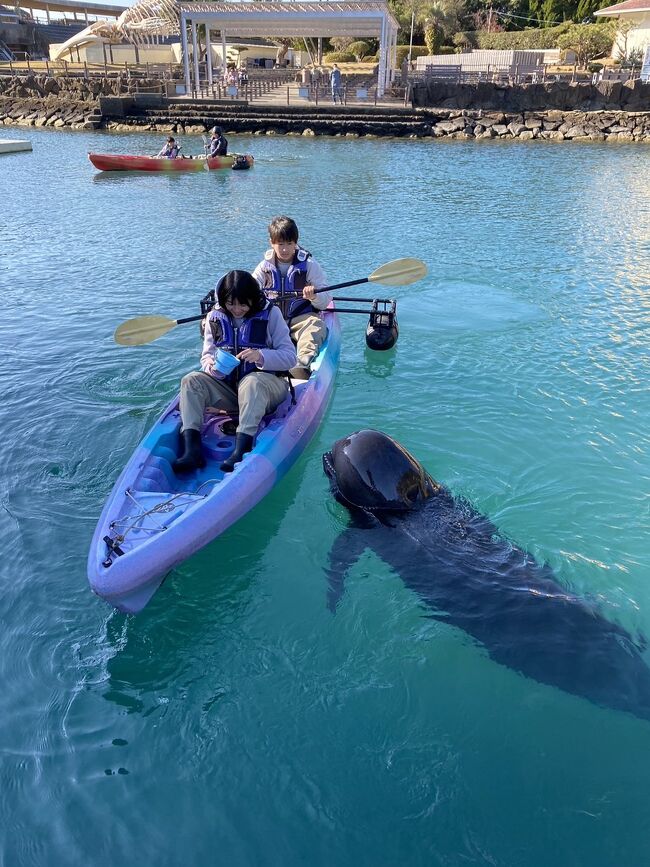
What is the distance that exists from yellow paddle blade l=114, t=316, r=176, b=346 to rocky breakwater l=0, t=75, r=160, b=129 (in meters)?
31.0

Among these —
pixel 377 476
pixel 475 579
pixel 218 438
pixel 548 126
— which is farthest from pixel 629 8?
pixel 475 579

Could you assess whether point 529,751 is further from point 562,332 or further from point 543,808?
point 562,332

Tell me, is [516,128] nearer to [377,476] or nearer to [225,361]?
[225,361]

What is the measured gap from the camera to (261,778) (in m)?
3.07

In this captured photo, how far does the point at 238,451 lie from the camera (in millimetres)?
4652

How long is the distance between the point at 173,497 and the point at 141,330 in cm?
252

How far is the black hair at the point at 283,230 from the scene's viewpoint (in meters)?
6.29

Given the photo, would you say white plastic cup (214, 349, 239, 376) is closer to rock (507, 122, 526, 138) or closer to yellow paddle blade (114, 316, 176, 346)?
yellow paddle blade (114, 316, 176, 346)

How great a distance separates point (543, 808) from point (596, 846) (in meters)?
0.25

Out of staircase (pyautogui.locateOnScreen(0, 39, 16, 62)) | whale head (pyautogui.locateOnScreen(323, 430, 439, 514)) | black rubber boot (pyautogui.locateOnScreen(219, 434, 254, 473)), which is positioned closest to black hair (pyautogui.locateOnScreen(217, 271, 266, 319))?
black rubber boot (pyautogui.locateOnScreen(219, 434, 254, 473))

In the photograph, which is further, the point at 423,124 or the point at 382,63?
the point at 382,63

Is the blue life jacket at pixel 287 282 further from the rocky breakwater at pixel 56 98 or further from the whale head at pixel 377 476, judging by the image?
the rocky breakwater at pixel 56 98

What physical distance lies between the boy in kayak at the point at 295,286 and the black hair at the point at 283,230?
0.04m

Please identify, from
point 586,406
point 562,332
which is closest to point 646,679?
point 586,406
